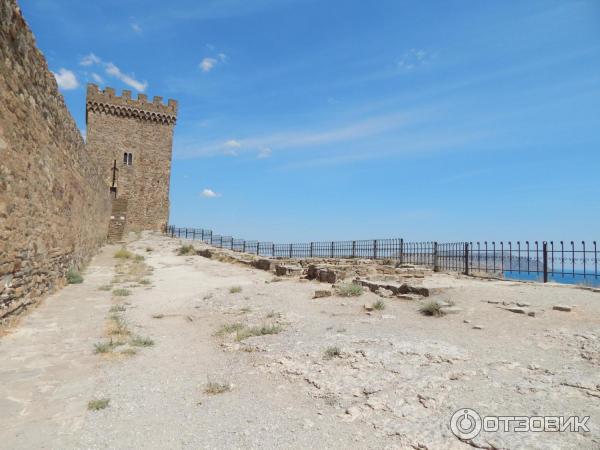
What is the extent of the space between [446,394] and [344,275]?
29.1 feet

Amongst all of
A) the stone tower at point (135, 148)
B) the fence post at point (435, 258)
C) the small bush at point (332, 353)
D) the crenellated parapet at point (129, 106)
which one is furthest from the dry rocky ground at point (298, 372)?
the crenellated parapet at point (129, 106)

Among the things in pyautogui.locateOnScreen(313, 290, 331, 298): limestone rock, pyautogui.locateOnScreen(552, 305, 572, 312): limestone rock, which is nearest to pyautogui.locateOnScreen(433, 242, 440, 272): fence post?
pyautogui.locateOnScreen(313, 290, 331, 298): limestone rock

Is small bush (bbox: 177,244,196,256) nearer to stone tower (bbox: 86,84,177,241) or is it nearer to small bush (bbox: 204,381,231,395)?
stone tower (bbox: 86,84,177,241)

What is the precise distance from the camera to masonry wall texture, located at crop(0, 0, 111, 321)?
5883mm

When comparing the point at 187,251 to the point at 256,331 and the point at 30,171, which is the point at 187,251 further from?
the point at 256,331

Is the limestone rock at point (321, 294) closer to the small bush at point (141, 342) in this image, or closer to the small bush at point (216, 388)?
the small bush at point (141, 342)

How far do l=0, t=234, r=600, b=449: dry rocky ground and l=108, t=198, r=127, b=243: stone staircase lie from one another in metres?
22.5

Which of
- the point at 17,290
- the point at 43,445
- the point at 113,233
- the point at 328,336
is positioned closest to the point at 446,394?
the point at 328,336

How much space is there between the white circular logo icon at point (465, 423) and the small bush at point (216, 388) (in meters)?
2.35

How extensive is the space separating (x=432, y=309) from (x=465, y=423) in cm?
438

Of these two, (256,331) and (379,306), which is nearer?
(256,331)

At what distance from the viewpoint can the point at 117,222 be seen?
1204 inches

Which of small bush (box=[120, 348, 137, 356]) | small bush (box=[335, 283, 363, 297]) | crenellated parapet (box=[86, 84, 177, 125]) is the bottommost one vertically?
small bush (box=[120, 348, 137, 356])

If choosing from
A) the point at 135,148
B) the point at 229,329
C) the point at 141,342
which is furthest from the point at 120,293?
the point at 135,148
